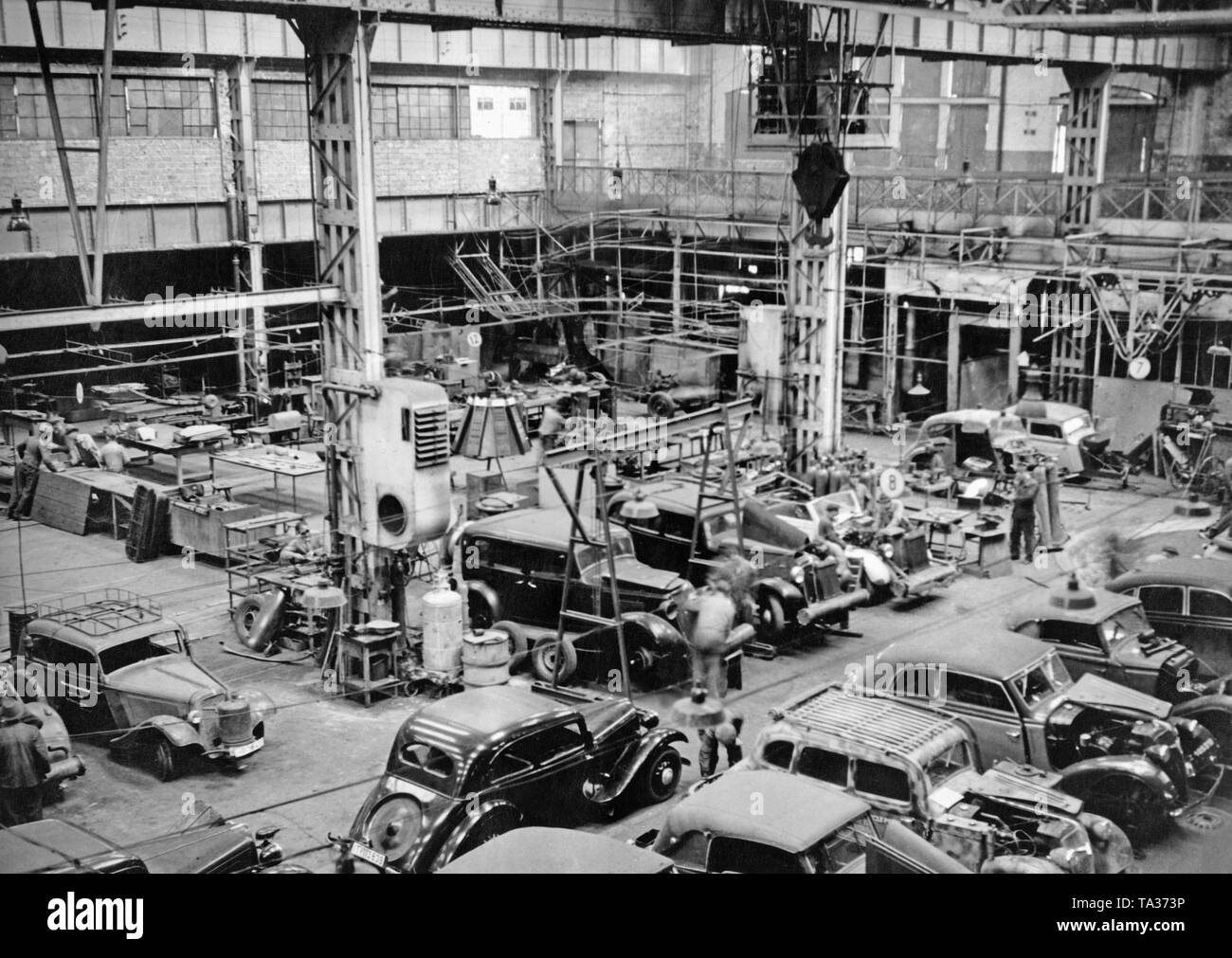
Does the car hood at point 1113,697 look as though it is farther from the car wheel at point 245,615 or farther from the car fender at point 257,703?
the car wheel at point 245,615

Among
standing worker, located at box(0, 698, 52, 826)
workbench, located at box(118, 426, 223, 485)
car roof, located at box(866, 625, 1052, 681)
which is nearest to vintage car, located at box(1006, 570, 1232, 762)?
car roof, located at box(866, 625, 1052, 681)

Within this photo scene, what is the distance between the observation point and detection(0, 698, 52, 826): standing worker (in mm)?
11000

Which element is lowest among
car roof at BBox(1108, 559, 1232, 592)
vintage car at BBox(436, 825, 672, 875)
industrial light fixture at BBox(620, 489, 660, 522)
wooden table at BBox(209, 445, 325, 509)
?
vintage car at BBox(436, 825, 672, 875)

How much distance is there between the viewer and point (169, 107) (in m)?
28.0

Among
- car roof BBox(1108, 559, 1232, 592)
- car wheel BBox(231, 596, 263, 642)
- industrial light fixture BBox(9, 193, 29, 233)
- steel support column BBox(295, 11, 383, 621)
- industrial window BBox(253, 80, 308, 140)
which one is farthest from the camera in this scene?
industrial window BBox(253, 80, 308, 140)

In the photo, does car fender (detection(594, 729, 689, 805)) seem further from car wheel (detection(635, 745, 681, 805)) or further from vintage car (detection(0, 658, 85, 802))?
vintage car (detection(0, 658, 85, 802))

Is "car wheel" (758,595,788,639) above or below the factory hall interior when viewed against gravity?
below

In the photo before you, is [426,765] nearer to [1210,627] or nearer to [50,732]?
[50,732]

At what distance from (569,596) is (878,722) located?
5.19 metres

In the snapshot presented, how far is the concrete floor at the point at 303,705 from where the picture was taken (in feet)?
36.7

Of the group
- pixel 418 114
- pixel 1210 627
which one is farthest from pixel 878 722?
pixel 418 114

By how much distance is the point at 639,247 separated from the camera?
32062 mm
